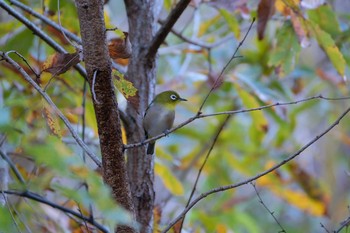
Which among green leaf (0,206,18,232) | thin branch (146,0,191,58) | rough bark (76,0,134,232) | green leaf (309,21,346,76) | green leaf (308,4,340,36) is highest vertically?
green leaf (308,4,340,36)

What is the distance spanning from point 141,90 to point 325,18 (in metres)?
1.06

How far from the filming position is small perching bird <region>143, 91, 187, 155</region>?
2.76 m

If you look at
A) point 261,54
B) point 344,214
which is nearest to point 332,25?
point 261,54

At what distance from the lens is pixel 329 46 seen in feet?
8.54

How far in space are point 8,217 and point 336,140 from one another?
5.28 m

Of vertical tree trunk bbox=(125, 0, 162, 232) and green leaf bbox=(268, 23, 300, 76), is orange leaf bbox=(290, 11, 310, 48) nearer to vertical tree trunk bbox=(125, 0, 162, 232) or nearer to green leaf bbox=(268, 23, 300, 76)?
green leaf bbox=(268, 23, 300, 76)

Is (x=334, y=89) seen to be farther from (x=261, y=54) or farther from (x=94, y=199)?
(x=94, y=199)

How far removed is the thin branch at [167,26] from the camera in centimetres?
209

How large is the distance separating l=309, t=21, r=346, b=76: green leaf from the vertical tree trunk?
0.70m

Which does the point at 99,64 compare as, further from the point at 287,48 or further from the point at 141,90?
the point at 287,48

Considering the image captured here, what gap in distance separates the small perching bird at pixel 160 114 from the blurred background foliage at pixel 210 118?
305 mm

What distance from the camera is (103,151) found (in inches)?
66.3

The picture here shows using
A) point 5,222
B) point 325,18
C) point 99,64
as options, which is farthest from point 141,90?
point 5,222

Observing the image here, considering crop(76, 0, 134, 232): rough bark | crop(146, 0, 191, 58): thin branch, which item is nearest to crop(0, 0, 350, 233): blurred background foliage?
crop(76, 0, 134, 232): rough bark
